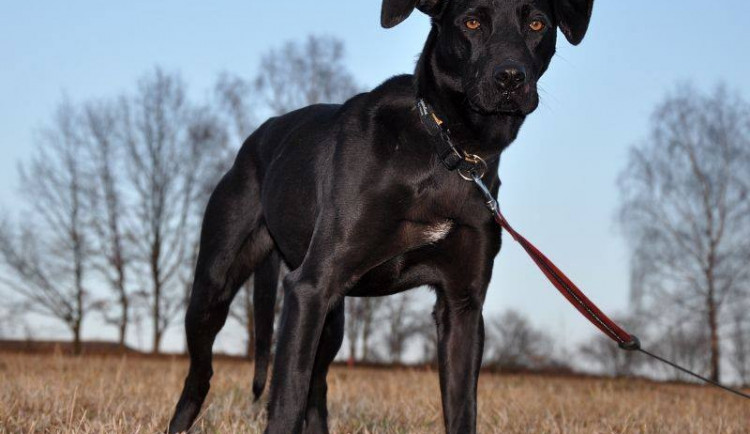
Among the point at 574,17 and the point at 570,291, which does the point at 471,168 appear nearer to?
the point at 570,291

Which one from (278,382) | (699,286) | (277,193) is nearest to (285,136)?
(277,193)

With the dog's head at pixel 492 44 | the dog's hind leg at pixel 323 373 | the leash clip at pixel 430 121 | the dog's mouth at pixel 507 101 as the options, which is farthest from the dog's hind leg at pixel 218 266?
the dog's mouth at pixel 507 101

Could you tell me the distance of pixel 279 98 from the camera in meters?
19.8

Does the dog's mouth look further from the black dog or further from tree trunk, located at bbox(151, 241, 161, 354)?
tree trunk, located at bbox(151, 241, 161, 354)

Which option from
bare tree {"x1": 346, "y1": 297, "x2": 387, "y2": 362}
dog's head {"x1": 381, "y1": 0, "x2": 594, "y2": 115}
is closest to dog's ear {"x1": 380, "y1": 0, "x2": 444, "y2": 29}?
dog's head {"x1": 381, "y1": 0, "x2": 594, "y2": 115}

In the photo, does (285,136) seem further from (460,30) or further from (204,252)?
(460,30)

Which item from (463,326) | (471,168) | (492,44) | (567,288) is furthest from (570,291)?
(492,44)

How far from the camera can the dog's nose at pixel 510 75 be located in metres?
3.16

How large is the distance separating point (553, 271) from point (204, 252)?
2.10 metres

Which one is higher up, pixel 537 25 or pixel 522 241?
pixel 537 25

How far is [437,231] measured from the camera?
3.55m

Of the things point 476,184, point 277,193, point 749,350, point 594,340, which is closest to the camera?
point 476,184

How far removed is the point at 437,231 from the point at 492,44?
798 mm

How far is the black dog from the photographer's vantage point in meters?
3.29
